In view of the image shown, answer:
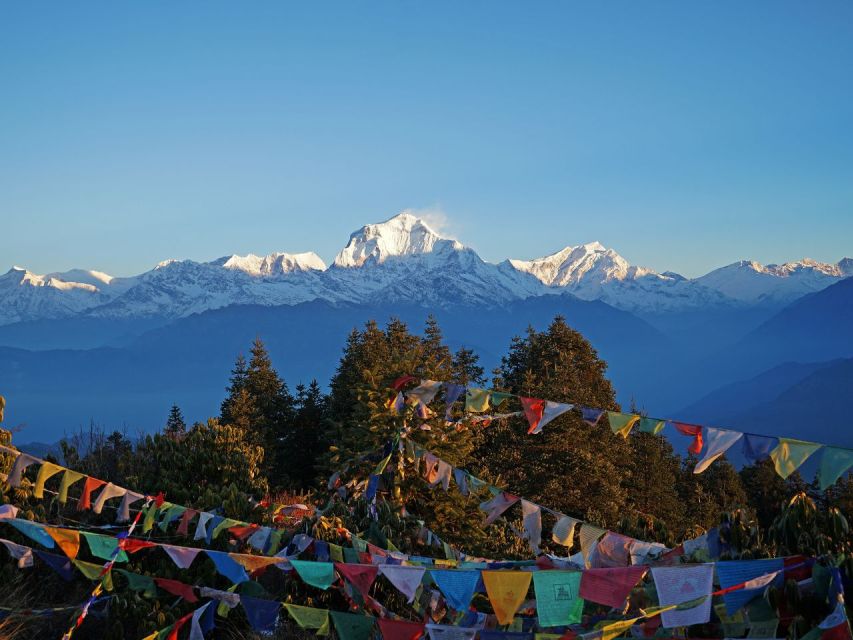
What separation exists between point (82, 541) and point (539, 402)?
26.8 ft

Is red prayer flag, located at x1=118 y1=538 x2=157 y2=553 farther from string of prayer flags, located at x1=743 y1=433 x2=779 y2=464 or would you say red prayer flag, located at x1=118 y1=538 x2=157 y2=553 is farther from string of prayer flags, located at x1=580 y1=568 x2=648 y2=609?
string of prayer flags, located at x1=743 y1=433 x2=779 y2=464

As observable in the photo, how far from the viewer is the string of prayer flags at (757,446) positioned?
8.83 metres

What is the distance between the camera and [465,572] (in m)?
7.30

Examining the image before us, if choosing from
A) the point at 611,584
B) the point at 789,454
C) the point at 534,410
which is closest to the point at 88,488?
the point at 534,410

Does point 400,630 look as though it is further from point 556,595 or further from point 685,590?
point 685,590

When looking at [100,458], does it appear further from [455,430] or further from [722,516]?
[722,516]

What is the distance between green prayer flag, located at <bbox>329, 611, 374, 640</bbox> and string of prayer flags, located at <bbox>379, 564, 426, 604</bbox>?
0.59 meters

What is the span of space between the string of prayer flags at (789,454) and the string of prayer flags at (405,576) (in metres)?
4.42

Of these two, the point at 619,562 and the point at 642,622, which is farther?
the point at 619,562

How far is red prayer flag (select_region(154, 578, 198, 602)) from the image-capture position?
898cm

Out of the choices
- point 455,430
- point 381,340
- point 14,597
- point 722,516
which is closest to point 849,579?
point 722,516

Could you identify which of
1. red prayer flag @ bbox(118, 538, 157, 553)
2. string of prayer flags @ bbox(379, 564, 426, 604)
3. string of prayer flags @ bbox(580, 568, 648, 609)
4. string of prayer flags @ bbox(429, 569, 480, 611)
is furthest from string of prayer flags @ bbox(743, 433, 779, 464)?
red prayer flag @ bbox(118, 538, 157, 553)

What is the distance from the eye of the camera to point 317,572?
26.1ft

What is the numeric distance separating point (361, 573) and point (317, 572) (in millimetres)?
517
